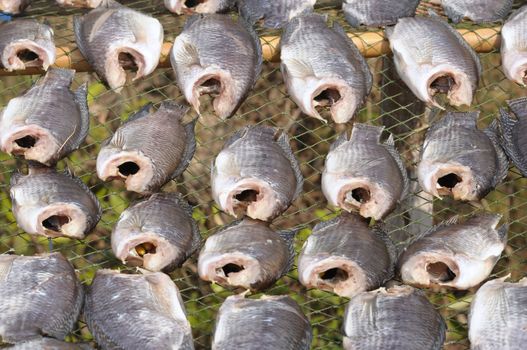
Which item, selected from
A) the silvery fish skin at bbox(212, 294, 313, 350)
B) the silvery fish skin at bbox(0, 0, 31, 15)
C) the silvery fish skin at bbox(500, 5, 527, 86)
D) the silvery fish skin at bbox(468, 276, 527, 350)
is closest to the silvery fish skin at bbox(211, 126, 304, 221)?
the silvery fish skin at bbox(212, 294, 313, 350)

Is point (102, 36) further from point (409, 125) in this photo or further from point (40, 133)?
point (409, 125)

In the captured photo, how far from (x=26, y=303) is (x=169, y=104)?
1.29 m

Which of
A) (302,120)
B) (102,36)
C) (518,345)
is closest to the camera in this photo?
(518,345)

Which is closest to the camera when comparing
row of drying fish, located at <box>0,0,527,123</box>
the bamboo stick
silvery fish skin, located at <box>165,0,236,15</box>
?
row of drying fish, located at <box>0,0,527,123</box>

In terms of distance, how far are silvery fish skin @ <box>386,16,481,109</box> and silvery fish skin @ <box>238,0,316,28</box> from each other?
1.67 feet

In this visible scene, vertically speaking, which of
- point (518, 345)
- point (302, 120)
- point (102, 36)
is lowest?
point (302, 120)

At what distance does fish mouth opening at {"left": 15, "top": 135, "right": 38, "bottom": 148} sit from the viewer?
4889 millimetres

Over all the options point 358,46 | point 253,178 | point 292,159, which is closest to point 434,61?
point 358,46

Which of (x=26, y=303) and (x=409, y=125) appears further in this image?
(x=409, y=125)

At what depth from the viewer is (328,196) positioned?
15.8 feet

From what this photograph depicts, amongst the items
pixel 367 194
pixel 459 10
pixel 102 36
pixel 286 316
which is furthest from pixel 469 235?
pixel 102 36

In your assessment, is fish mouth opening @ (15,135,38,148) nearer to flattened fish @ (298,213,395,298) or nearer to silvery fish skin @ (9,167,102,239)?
silvery fish skin @ (9,167,102,239)

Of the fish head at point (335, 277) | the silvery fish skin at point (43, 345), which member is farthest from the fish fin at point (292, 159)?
the silvery fish skin at point (43, 345)

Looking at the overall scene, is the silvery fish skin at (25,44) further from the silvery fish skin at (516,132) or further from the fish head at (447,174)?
the silvery fish skin at (516,132)
